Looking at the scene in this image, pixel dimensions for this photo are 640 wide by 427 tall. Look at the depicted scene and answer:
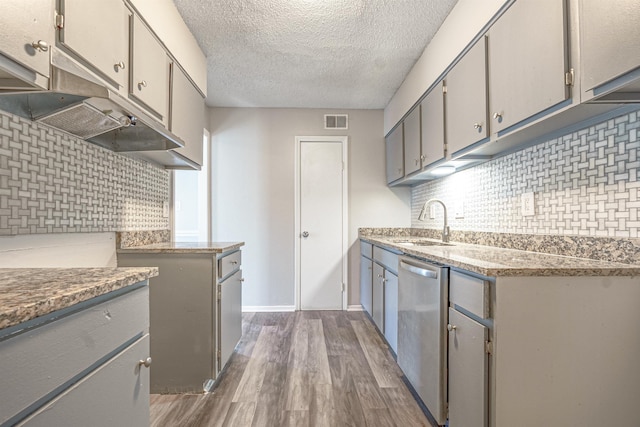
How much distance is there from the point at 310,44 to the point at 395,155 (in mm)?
1420

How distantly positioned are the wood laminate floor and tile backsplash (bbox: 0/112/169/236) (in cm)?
110

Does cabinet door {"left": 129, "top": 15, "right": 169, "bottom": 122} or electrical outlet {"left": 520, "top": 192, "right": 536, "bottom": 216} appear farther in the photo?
electrical outlet {"left": 520, "top": 192, "right": 536, "bottom": 216}

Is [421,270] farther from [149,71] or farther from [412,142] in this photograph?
[149,71]

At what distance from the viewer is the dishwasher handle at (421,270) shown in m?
1.54

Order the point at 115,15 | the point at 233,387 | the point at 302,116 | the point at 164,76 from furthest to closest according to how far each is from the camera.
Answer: the point at 302,116
the point at 233,387
the point at 164,76
the point at 115,15

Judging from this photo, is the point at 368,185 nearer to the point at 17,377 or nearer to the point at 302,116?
the point at 302,116

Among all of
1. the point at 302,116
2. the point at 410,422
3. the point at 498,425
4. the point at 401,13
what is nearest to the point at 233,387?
the point at 410,422

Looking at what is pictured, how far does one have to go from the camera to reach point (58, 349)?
2.28 feet

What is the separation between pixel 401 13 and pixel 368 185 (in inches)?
77.3

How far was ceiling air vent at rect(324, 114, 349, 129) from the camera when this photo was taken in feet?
12.4

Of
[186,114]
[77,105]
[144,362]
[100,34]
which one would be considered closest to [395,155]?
[186,114]

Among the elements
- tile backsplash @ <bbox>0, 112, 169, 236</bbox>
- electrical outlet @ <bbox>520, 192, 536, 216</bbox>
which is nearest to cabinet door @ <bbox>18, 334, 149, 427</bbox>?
tile backsplash @ <bbox>0, 112, 169, 236</bbox>

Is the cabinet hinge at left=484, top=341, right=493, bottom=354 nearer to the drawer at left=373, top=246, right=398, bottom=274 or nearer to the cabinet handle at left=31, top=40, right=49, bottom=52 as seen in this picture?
the drawer at left=373, top=246, right=398, bottom=274

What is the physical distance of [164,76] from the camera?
1884mm
